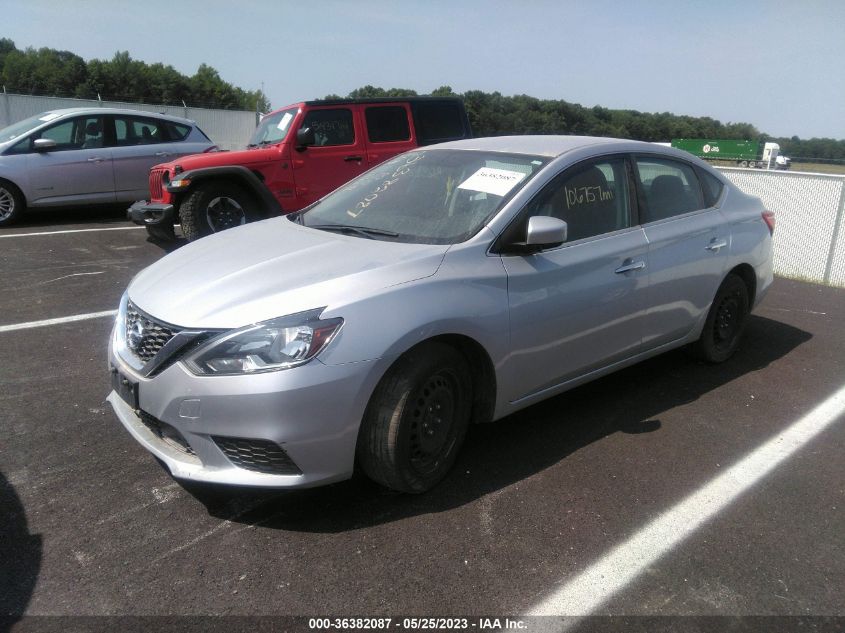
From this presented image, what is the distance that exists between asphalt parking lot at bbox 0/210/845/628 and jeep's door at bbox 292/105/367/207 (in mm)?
4319

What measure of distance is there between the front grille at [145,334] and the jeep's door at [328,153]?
5391 millimetres

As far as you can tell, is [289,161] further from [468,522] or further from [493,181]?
[468,522]

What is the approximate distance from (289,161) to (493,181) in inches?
200

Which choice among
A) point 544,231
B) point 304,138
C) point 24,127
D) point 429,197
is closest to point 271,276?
point 429,197

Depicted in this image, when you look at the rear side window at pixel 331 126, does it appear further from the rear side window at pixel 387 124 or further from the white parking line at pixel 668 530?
the white parking line at pixel 668 530

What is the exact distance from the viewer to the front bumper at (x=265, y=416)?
2.75 m

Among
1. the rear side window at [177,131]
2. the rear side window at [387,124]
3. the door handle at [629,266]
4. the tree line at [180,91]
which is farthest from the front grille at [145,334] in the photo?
the tree line at [180,91]

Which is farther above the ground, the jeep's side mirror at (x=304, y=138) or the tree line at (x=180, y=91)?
the tree line at (x=180, y=91)

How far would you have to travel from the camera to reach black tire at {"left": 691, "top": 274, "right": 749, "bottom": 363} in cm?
498

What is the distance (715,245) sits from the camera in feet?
15.6

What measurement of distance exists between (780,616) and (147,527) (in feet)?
8.32

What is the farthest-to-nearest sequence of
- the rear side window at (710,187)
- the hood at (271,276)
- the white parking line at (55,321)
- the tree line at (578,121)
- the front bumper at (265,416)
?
the tree line at (578,121)
the white parking line at (55,321)
the rear side window at (710,187)
the hood at (271,276)
the front bumper at (265,416)

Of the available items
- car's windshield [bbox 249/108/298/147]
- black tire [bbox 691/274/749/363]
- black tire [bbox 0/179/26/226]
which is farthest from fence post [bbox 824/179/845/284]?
black tire [bbox 0/179/26/226]

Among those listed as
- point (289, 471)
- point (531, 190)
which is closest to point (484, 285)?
point (531, 190)
